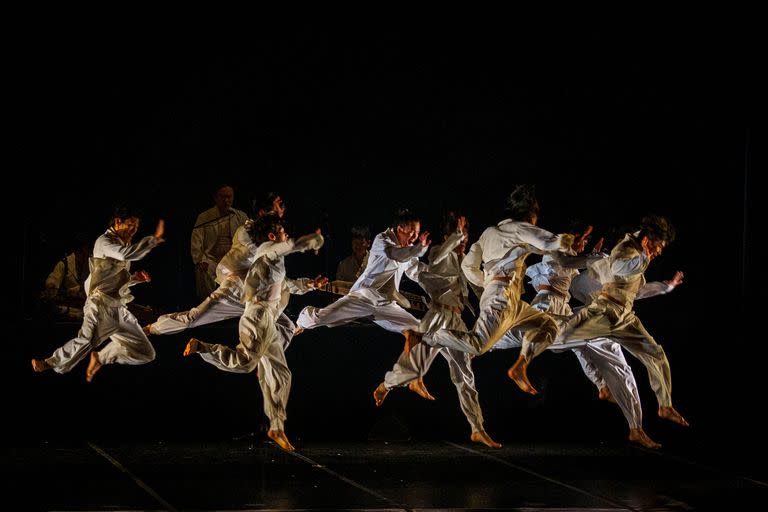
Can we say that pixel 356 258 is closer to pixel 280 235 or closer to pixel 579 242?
pixel 280 235

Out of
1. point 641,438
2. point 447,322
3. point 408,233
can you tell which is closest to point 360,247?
point 408,233

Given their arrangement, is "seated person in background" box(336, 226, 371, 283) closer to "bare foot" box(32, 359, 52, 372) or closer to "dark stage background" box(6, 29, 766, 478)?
"dark stage background" box(6, 29, 766, 478)

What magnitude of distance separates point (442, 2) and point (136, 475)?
17.0ft

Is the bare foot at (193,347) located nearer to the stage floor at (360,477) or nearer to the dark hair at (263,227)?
the stage floor at (360,477)

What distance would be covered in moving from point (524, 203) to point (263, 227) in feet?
5.32

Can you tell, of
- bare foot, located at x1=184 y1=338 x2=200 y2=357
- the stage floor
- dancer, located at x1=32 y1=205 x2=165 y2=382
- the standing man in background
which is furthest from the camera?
the standing man in background

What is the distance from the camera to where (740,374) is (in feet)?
31.4

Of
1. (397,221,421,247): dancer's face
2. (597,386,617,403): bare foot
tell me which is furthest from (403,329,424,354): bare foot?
(597,386,617,403): bare foot

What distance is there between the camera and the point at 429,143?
34.9 ft

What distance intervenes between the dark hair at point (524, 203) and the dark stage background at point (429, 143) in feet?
6.00

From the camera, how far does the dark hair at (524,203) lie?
802 cm

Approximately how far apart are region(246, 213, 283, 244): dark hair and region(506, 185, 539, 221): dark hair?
146 centimetres

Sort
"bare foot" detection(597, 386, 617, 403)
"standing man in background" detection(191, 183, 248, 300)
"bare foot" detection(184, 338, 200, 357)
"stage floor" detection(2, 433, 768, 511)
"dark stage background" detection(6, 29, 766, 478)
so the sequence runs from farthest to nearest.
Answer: "dark stage background" detection(6, 29, 766, 478)
"standing man in background" detection(191, 183, 248, 300)
"bare foot" detection(597, 386, 617, 403)
"bare foot" detection(184, 338, 200, 357)
"stage floor" detection(2, 433, 768, 511)

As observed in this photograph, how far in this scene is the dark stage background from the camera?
9.98m
